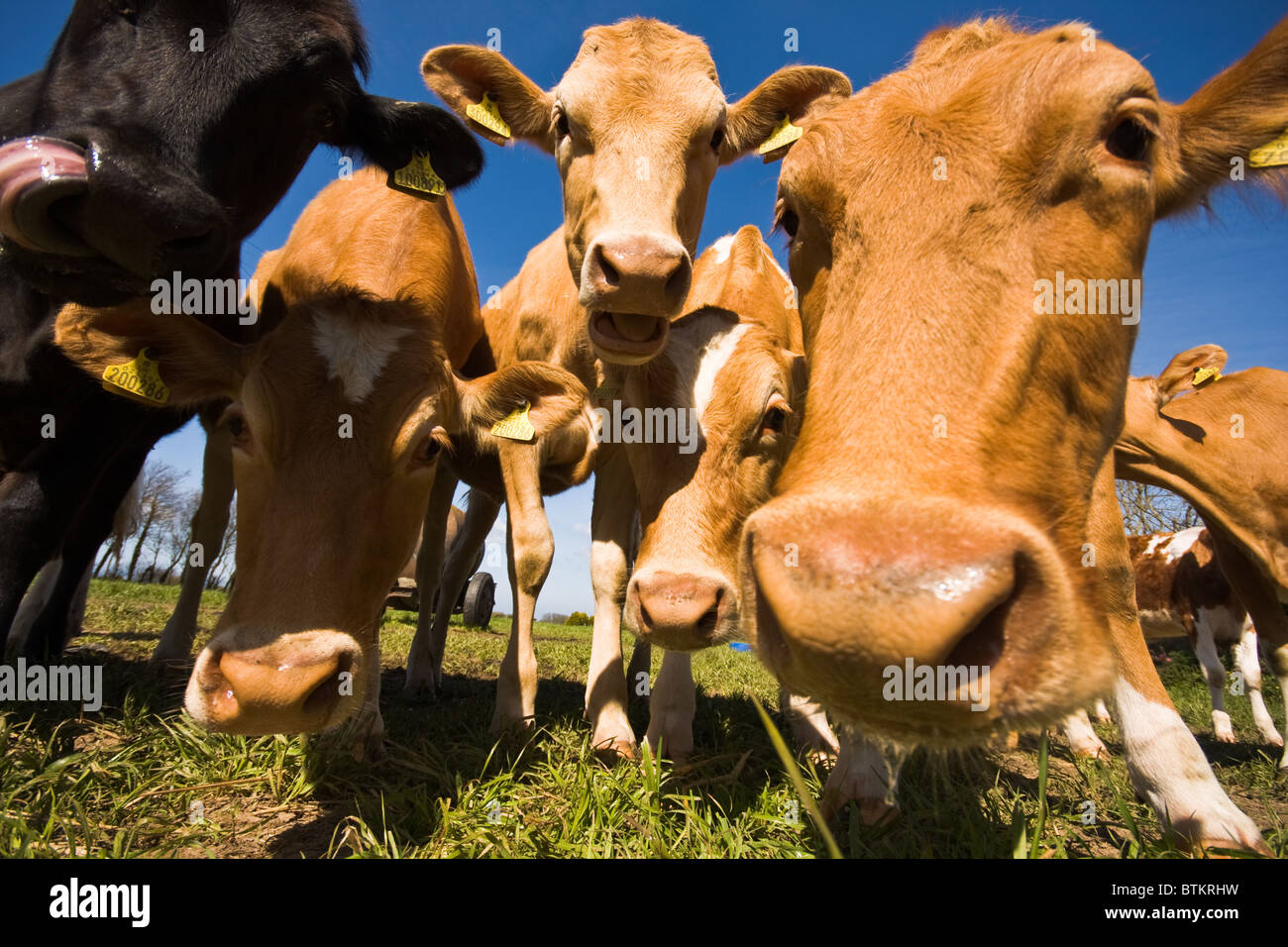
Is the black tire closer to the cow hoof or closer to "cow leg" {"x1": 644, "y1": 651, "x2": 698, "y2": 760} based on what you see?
"cow leg" {"x1": 644, "y1": 651, "x2": 698, "y2": 760}

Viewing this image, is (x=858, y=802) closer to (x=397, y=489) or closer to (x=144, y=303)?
(x=397, y=489)

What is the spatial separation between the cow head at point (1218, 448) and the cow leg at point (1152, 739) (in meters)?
3.62

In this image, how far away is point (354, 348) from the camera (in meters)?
3.03

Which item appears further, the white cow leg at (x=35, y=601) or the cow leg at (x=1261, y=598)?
the cow leg at (x=1261, y=598)

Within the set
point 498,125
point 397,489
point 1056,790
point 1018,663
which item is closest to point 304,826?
point 397,489

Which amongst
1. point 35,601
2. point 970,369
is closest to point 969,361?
point 970,369

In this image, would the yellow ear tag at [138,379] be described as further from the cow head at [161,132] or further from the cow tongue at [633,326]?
the cow tongue at [633,326]

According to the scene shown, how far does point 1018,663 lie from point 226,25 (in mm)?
3803

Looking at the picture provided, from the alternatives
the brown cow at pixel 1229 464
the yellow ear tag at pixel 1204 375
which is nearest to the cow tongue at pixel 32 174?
the brown cow at pixel 1229 464

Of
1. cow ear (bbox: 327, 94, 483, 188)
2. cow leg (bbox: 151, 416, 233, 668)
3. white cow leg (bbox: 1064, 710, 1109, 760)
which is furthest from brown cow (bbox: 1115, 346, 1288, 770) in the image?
cow leg (bbox: 151, 416, 233, 668)

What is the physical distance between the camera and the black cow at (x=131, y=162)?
2.41 metres

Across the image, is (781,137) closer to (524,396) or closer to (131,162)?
(524,396)

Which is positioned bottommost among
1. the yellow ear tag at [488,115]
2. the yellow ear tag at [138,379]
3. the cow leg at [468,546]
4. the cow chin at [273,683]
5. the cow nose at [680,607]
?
the cow chin at [273,683]

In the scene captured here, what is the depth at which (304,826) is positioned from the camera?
2.66m
